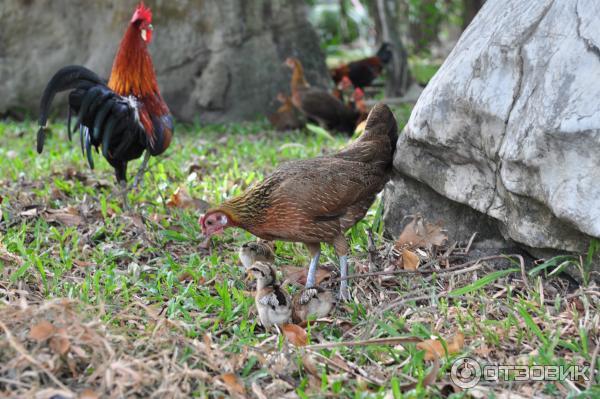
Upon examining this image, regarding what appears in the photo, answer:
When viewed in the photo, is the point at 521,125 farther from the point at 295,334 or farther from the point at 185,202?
the point at 185,202

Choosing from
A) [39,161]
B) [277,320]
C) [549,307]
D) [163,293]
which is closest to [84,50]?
[39,161]

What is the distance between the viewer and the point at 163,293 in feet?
12.7

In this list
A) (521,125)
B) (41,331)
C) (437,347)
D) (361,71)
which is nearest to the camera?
(41,331)

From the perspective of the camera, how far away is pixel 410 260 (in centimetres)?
402

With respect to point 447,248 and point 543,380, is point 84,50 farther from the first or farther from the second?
point 543,380

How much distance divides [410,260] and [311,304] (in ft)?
2.63

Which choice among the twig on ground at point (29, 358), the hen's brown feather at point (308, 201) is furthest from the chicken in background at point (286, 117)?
the twig on ground at point (29, 358)

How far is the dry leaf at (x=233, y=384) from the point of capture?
2762 millimetres

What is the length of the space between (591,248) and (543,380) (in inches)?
32.9

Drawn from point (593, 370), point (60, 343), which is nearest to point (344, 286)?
point (593, 370)

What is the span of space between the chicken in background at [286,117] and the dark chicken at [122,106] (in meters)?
2.93

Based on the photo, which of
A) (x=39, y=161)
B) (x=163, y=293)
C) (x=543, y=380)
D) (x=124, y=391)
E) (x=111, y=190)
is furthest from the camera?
(x=39, y=161)

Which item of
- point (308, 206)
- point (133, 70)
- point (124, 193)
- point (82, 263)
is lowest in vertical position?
point (82, 263)

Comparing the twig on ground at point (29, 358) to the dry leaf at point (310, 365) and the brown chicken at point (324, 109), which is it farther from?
the brown chicken at point (324, 109)
